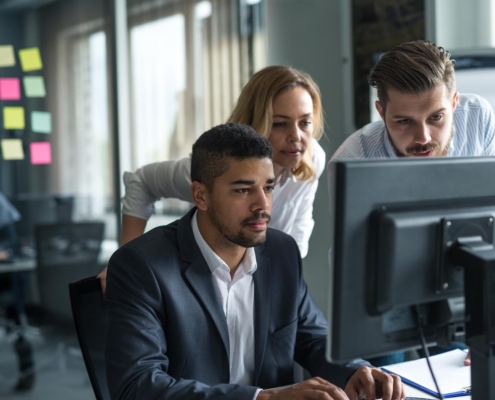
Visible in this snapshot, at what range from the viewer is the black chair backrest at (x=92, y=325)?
4.90ft

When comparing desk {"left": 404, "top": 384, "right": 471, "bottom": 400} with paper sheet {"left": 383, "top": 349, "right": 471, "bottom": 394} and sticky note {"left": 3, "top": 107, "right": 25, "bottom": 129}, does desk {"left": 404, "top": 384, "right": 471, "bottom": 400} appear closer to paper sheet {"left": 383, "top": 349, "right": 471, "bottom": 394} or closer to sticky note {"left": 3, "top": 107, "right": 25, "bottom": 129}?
paper sheet {"left": 383, "top": 349, "right": 471, "bottom": 394}

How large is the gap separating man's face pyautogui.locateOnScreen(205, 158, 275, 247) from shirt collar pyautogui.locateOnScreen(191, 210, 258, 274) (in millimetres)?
53

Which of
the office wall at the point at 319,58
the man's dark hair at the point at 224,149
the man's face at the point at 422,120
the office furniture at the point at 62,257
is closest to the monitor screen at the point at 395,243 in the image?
the man's face at the point at 422,120

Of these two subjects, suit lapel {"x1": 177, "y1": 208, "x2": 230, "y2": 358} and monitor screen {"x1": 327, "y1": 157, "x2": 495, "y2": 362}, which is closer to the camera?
monitor screen {"x1": 327, "y1": 157, "x2": 495, "y2": 362}

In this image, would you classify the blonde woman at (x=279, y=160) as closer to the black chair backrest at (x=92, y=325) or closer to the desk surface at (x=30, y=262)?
the black chair backrest at (x=92, y=325)

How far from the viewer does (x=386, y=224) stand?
36.9 inches

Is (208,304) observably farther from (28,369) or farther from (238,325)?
(28,369)

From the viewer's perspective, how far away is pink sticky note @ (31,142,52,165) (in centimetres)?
369

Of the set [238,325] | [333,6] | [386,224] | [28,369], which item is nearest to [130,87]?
[333,6]

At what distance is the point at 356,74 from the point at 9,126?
194 centimetres

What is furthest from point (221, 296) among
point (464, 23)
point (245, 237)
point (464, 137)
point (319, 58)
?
point (319, 58)

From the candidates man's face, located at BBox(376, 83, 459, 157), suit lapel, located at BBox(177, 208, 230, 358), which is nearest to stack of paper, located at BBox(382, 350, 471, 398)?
suit lapel, located at BBox(177, 208, 230, 358)

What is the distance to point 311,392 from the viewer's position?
1.12 meters

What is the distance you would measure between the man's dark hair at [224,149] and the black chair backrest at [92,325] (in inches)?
14.9
